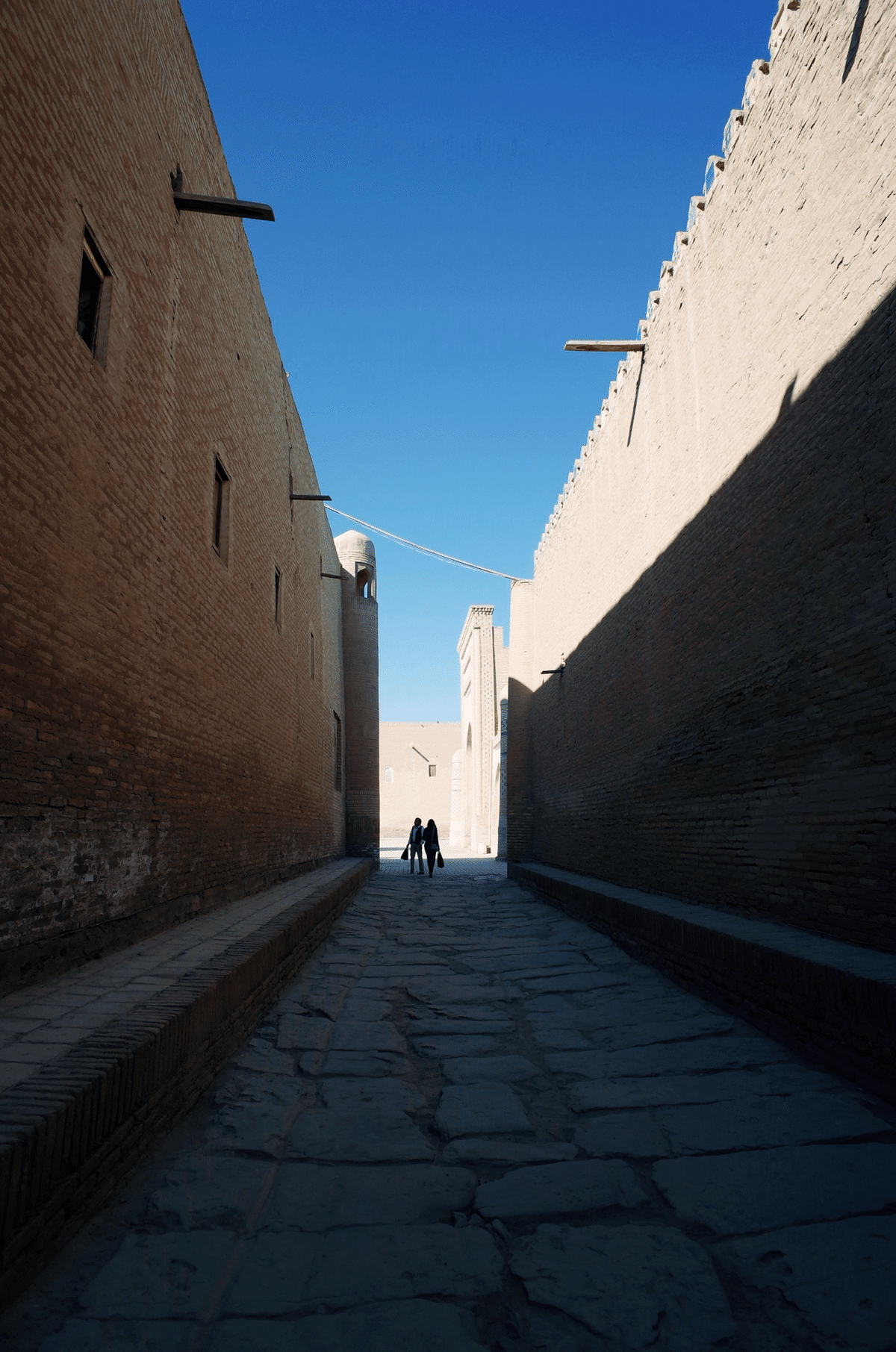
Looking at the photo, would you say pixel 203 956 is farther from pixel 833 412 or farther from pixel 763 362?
pixel 763 362

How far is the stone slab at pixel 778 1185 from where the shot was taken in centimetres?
228

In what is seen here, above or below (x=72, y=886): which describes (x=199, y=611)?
above

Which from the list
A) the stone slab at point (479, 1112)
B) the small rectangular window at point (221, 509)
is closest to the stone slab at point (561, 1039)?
the stone slab at point (479, 1112)

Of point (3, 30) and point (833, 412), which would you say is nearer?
point (3, 30)

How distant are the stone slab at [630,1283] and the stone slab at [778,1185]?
21 cm

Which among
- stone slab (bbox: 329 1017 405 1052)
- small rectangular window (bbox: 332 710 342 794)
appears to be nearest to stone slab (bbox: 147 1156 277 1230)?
stone slab (bbox: 329 1017 405 1052)

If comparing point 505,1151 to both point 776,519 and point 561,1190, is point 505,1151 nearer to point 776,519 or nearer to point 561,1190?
point 561,1190

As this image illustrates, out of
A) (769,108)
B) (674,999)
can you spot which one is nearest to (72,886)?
(674,999)

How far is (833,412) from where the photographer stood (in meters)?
5.20

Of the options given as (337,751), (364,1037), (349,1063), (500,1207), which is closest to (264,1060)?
(349,1063)

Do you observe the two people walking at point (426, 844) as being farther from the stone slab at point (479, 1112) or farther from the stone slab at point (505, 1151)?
the stone slab at point (505, 1151)

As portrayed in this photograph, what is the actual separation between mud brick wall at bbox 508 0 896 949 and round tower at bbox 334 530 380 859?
8995 millimetres

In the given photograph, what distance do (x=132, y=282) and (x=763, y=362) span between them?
453cm

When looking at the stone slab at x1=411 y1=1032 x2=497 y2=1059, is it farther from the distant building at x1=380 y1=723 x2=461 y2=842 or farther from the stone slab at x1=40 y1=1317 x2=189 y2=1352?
the distant building at x1=380 y1=723 x2=461 y2=842
